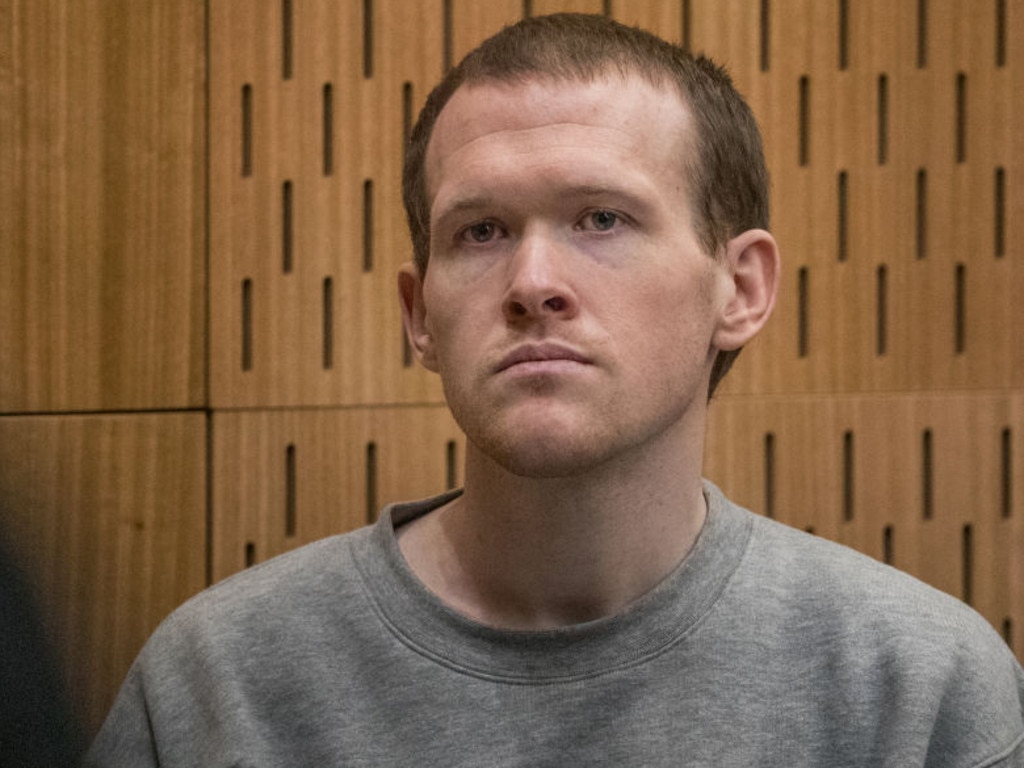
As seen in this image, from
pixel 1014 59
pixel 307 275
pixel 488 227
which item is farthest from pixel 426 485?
pixel 1014 59

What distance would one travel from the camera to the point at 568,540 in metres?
1.34

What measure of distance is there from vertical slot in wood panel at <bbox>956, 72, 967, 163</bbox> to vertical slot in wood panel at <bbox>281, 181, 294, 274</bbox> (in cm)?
103

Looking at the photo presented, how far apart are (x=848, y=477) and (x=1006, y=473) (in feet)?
0.78

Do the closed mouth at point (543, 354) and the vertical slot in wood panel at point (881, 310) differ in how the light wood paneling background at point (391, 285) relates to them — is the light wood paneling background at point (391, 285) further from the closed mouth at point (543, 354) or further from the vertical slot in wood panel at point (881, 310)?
the closed mouth at point (543, 354)

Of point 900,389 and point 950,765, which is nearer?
point 950,765

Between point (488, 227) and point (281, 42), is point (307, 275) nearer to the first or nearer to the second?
point (281, 42)

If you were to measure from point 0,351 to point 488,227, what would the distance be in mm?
893

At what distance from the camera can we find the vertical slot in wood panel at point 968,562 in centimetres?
186

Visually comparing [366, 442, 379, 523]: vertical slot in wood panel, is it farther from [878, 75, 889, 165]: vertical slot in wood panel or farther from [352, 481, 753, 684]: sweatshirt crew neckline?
[878, 75, 889, 165]: vertical slot in wood panel

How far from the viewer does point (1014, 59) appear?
1.87 metres

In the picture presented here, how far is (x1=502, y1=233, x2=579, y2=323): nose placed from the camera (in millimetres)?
1209

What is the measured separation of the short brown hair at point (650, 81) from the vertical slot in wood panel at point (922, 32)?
0.54 m

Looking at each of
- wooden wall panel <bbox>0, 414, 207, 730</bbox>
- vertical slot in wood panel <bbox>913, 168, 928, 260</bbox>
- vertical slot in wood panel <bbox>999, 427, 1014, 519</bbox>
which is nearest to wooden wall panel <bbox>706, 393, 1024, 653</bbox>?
vertical slot in wood panel <bbox>999, 427, 1014, 519</bbox>

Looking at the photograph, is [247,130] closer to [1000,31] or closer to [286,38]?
[286,38]
